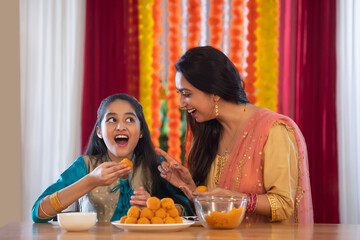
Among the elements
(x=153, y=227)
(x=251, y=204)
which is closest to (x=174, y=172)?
(x=251, y=204)

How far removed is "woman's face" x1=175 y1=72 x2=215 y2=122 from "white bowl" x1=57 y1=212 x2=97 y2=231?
3.13 ft

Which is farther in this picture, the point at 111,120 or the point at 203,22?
the point at 203,22

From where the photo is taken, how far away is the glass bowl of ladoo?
164cm

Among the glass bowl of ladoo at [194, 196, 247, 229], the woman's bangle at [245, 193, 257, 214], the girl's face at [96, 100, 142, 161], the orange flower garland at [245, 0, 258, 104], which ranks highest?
the orange flower garland at [245, 0, 258, 104]

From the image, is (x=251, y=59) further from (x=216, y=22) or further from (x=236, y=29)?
(x=216, y=22)

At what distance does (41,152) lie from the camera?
3.77 meters

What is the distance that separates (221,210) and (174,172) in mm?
603

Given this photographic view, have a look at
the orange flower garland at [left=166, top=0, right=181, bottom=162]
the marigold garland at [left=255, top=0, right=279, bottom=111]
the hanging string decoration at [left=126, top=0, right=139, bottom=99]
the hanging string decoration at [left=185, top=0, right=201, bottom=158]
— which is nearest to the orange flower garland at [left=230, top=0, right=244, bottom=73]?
the marigold garland at [left=255, top=0, right=279, bottom=111]

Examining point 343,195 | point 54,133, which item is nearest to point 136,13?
point 54,133

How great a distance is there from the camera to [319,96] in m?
3.79

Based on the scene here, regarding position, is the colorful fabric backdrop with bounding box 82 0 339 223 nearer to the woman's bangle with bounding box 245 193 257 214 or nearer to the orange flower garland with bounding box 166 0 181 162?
the orange flower garland with bounding box 166 0 181 162

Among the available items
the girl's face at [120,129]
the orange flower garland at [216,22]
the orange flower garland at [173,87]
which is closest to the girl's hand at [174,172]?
the girl's face at [120,129]

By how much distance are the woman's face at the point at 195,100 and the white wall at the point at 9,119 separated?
1911mm

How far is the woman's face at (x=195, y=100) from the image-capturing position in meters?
2.39
